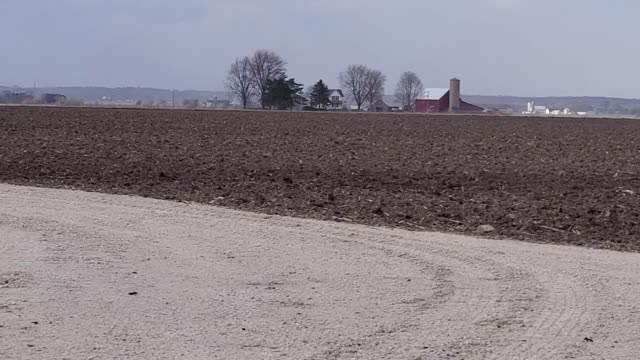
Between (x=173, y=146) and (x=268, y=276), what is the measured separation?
1926 centimetres

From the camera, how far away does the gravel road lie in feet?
23.6

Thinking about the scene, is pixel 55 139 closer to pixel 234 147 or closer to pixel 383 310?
pixel 234 147

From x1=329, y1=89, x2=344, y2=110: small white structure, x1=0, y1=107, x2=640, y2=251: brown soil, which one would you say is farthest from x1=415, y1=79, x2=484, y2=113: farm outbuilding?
x1=0, y1=107, x2=640, y2=251: brown soil

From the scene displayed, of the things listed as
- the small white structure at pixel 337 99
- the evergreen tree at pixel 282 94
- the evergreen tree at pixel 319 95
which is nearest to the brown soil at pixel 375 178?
the evergreen tree at pixel 282 94

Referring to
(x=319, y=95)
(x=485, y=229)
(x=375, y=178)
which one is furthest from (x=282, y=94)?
(x=485, y=229)

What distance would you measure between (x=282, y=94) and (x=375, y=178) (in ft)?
382

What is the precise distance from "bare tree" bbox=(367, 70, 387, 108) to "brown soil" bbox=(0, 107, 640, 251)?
151 metres

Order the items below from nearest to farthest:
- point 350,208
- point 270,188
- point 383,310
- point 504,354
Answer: point 504,354
point 383,310
point 350,208
point 270,188

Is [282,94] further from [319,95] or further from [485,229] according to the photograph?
[485,229]

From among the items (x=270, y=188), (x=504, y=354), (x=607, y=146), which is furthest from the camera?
(x=607, y=146)

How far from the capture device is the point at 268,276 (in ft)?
31.2

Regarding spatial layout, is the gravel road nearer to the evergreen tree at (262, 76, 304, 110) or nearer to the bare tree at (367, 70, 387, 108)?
the evergreen tree at (262, 76, 304, 110)

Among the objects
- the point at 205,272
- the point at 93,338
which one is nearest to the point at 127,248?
the point at 205,272

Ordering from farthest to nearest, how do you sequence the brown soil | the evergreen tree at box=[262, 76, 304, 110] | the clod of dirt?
the evergreen tree at box=[262, 76, 304, 110], the brown soil, the clod of dirt
